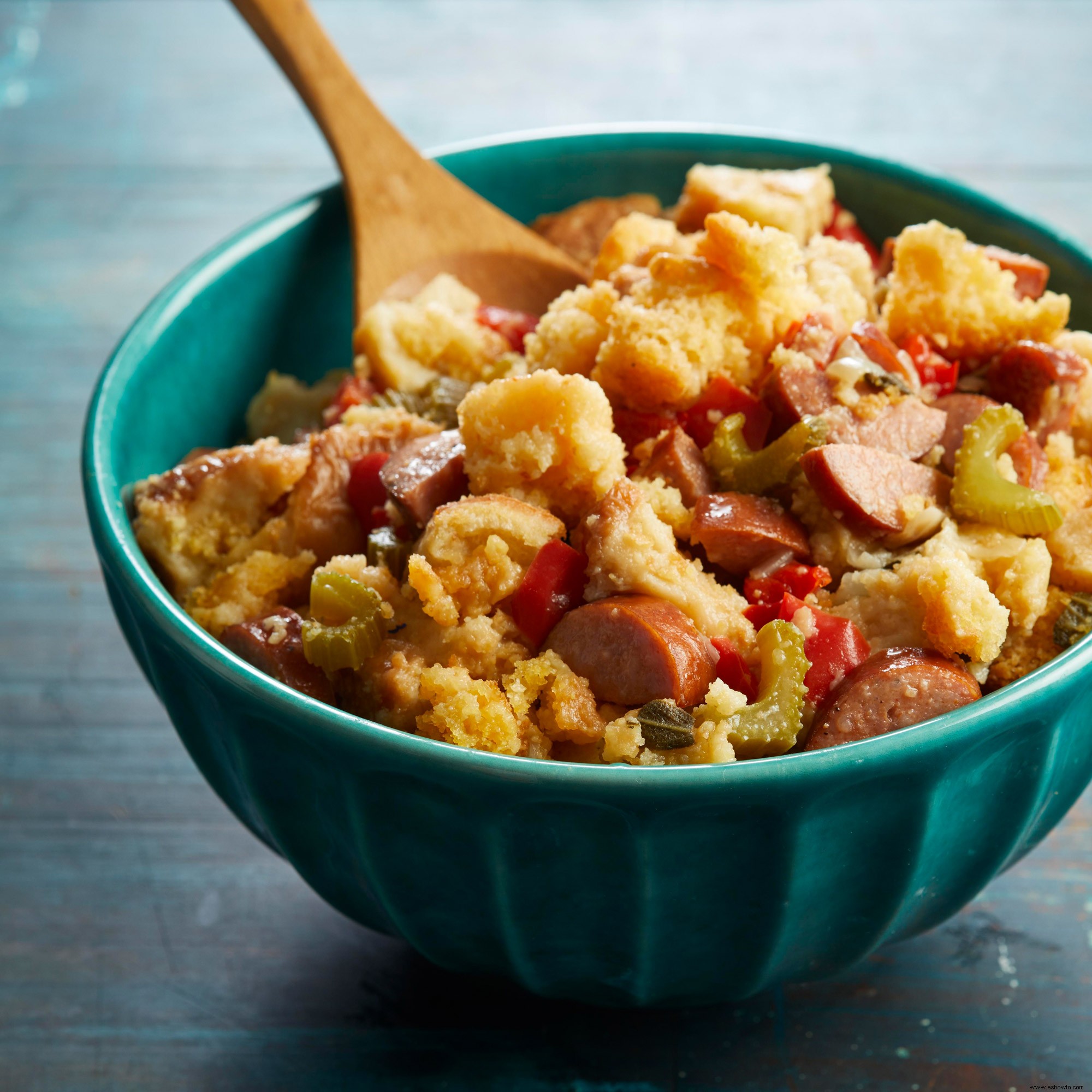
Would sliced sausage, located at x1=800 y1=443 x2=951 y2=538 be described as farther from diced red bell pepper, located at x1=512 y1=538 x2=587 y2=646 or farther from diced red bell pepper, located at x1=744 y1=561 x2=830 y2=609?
diced red bell pepper, located at x1=512 y1=538 x2=587 y2=646

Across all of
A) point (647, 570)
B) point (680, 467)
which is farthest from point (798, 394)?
point (647, 570)

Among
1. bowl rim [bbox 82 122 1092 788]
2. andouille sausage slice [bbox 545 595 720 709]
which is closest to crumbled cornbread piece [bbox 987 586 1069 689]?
bowl rim [bbox 82 122 1092 788]

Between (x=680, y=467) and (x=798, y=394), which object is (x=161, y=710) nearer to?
(x=680, y=467)

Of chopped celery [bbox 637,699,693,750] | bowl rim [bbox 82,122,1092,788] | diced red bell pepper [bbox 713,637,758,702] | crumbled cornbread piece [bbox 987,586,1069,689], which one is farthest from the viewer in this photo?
crumbled cornbread piece [bbox 987,586,1069,689]

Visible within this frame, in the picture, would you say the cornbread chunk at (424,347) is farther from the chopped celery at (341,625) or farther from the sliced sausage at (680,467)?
the chopped celery at (341,625)

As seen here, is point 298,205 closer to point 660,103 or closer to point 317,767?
point 317,767
